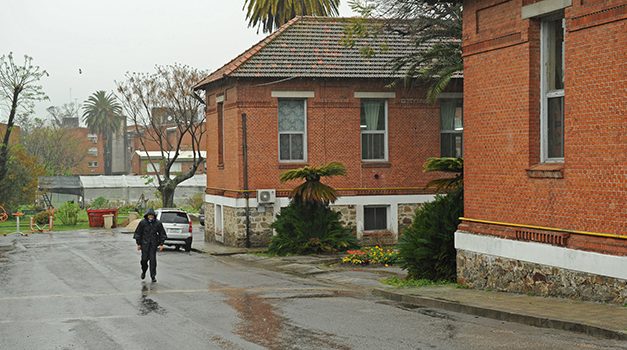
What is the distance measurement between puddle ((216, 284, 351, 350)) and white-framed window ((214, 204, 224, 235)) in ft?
68.6

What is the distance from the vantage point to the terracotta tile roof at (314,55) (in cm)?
3303

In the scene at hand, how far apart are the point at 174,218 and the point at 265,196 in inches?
199

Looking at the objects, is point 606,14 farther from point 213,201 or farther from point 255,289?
point 213,201

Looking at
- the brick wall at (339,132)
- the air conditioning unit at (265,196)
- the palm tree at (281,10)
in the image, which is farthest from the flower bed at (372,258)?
the palm tree at (281,10)

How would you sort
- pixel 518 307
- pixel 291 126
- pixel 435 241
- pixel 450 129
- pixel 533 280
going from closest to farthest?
pixel 518 307, pixel 533 280, pixel 435 241, pixel 291 126, pixel 450 129

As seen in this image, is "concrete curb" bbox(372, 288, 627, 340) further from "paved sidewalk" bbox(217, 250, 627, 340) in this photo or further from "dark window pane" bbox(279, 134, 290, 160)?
"dark window pane" bbox(279, 134, 290, 160)

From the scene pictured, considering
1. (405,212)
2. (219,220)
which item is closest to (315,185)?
(405,212)

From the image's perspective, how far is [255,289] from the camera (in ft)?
64.0

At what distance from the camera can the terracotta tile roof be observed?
33.0 m

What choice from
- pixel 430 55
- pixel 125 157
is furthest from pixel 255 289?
pixel 125 157

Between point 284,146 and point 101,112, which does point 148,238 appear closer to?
point 284,146

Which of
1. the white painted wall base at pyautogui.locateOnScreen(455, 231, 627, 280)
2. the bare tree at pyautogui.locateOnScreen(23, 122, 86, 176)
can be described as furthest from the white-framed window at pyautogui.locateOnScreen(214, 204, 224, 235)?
the bare tree at pyautogui.locateOnScreen(23, 122, 86, 176)

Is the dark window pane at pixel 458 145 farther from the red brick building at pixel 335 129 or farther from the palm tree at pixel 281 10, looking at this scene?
the palm tree at pixel 281 10

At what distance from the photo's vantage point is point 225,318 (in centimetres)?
1394
